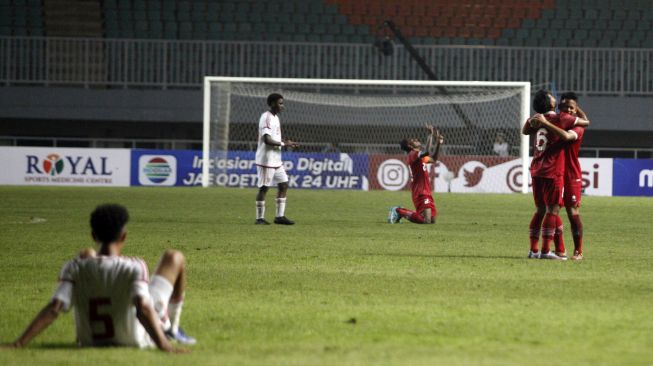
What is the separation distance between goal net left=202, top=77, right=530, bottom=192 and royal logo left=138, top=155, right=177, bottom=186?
159 cm

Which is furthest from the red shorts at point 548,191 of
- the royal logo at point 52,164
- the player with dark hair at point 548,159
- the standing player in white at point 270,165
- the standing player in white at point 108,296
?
the royal logo at point 52,164

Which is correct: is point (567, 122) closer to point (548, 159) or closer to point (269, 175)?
point (548, 159)

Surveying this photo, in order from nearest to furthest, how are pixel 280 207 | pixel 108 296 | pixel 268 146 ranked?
pixel 108 296 < pixel 280 207 < pixel 268 146

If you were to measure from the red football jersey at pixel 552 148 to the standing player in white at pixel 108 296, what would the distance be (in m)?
6.53

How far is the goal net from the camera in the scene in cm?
3394

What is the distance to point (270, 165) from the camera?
18.9 m

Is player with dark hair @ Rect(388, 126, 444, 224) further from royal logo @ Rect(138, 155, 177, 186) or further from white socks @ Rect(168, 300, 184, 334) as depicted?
royal logo @ Rect(138, 155, 177, 186)

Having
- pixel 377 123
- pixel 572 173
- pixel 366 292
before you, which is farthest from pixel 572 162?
pixel 377 123

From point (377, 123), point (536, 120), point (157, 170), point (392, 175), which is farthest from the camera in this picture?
point (377, 123)

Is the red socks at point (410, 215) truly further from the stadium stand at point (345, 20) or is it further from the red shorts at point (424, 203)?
the stadium stand at point (345, 20)

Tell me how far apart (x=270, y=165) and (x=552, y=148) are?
25.2 feet

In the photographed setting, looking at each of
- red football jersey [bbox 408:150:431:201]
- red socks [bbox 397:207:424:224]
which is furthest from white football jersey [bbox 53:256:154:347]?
red football jersey [bbox 408:150:431:201]

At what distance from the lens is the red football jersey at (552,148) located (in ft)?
39.1

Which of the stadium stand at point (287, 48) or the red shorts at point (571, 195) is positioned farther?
the stadium stand at point (287, 48)
